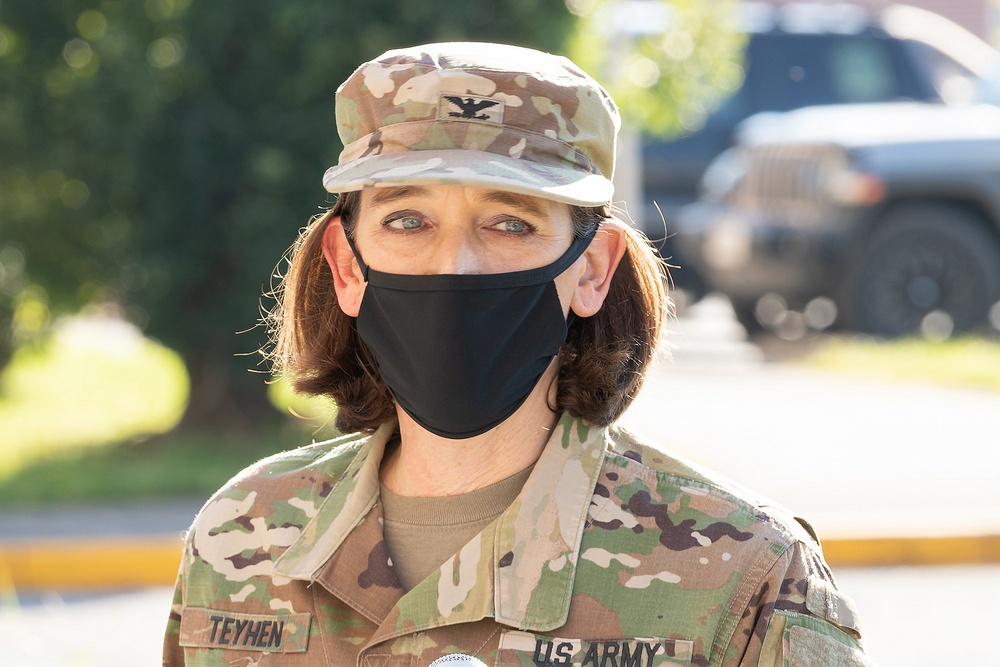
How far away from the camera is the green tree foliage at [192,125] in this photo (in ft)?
21.7

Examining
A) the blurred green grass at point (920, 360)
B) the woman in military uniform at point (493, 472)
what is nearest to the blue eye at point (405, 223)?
the woman in military uniform at point (493, 472)

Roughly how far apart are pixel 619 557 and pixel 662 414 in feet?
20.2

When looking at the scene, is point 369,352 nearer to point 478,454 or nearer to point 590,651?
point 478,454

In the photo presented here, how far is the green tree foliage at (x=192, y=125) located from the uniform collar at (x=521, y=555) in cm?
Result: 469

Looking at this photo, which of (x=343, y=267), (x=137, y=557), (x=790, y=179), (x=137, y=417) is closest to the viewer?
(x=343, y=267)

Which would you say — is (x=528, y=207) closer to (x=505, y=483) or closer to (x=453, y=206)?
(x=453, y=206)

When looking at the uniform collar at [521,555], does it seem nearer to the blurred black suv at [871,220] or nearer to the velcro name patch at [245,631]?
the velcro name patch at [245,631]

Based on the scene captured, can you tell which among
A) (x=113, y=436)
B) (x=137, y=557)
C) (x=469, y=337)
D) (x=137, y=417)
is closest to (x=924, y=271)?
(x=137, y=417)

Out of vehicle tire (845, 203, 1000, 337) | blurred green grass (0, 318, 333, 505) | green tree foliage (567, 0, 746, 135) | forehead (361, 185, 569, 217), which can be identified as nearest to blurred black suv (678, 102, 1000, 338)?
vehicle tire (845, 203, 1000, 337)

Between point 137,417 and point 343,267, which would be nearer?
point 343,267

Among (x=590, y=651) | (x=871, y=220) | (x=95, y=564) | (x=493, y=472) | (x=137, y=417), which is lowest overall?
(x=137, y=417)

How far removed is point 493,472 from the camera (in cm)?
203

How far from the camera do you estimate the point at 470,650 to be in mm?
1876

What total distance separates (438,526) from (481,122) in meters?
0.56
